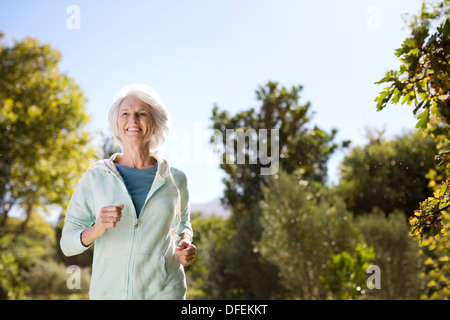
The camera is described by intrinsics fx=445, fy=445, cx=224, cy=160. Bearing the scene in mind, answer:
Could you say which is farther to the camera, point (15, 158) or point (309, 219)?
point (15, 158)

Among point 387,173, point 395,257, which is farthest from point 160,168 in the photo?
point 387,173

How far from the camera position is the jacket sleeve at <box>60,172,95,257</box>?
132cm

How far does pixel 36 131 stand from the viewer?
363 inches

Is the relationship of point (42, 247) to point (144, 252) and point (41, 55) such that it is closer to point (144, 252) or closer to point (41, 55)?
point (41, 55)

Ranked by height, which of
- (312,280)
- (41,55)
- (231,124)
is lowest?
(312,280)

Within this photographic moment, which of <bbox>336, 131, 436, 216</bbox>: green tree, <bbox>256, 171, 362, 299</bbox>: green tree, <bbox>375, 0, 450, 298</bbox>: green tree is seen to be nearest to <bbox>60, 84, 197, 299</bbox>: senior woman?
<bbox>375, 0, 450, 298</bbox>: green tree

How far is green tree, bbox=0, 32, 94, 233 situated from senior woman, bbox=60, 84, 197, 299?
7634mm

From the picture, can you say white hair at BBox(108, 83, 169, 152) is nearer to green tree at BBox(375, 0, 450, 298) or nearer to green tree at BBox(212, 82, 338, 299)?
green tree at BBox(375, 0, 450, 298)

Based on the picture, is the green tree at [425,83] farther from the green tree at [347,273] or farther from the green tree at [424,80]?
the green tree at [347,273]

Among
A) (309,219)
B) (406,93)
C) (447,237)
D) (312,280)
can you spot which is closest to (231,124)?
(309,219)

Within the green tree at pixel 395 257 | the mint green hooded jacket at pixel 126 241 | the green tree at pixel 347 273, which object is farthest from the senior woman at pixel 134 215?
the green tree at pixel 395 257
